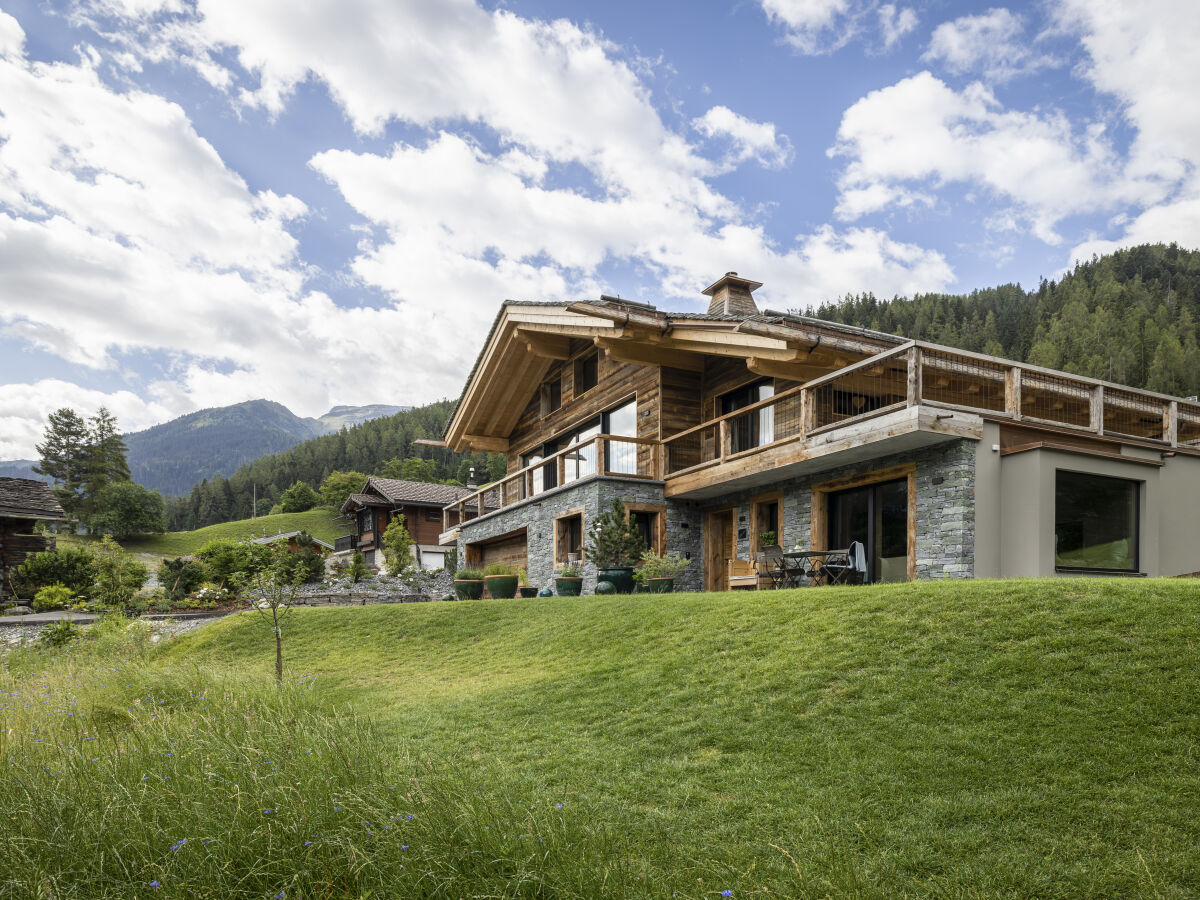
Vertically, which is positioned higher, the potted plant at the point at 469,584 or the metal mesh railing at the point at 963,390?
the metal mesh railing at the point at 963,390

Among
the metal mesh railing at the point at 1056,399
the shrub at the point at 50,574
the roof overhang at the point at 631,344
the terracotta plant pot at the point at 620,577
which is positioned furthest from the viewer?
the shrub at the point at 50,574

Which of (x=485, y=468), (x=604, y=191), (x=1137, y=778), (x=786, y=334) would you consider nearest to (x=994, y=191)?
(x=604, y=191)

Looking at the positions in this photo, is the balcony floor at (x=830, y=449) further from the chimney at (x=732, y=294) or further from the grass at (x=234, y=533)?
the grass at (x=234, y=533)


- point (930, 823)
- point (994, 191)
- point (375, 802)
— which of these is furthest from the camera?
point (994, 191)

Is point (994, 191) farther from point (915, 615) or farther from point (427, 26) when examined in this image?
point (915, 615)

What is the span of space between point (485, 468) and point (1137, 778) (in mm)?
69882

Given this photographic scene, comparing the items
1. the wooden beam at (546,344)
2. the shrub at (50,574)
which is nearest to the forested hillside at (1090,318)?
the wooden beam at (546,344)

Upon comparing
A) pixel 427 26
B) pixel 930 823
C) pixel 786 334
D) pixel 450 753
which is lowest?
pixel 450 753

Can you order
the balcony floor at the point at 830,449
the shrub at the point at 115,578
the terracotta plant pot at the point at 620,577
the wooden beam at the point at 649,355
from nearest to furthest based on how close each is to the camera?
the balcony floor at the point at 830,449 < the terracotta plant pot at the point at 620,577 < the wooden beam at the point at 649,355 < the shrub at the point at 115,578

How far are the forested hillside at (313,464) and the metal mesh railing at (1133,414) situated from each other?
76.1 meters

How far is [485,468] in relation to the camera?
237 feet

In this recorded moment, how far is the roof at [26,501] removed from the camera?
24.4 m

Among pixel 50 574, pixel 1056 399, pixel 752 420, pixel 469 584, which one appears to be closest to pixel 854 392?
pixel 752 420

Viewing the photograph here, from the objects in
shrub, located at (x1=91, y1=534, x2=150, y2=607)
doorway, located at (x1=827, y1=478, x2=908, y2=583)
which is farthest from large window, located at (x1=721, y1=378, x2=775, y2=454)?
shrub, located at (x1=91, y1=534, x2=150, y2=607)
